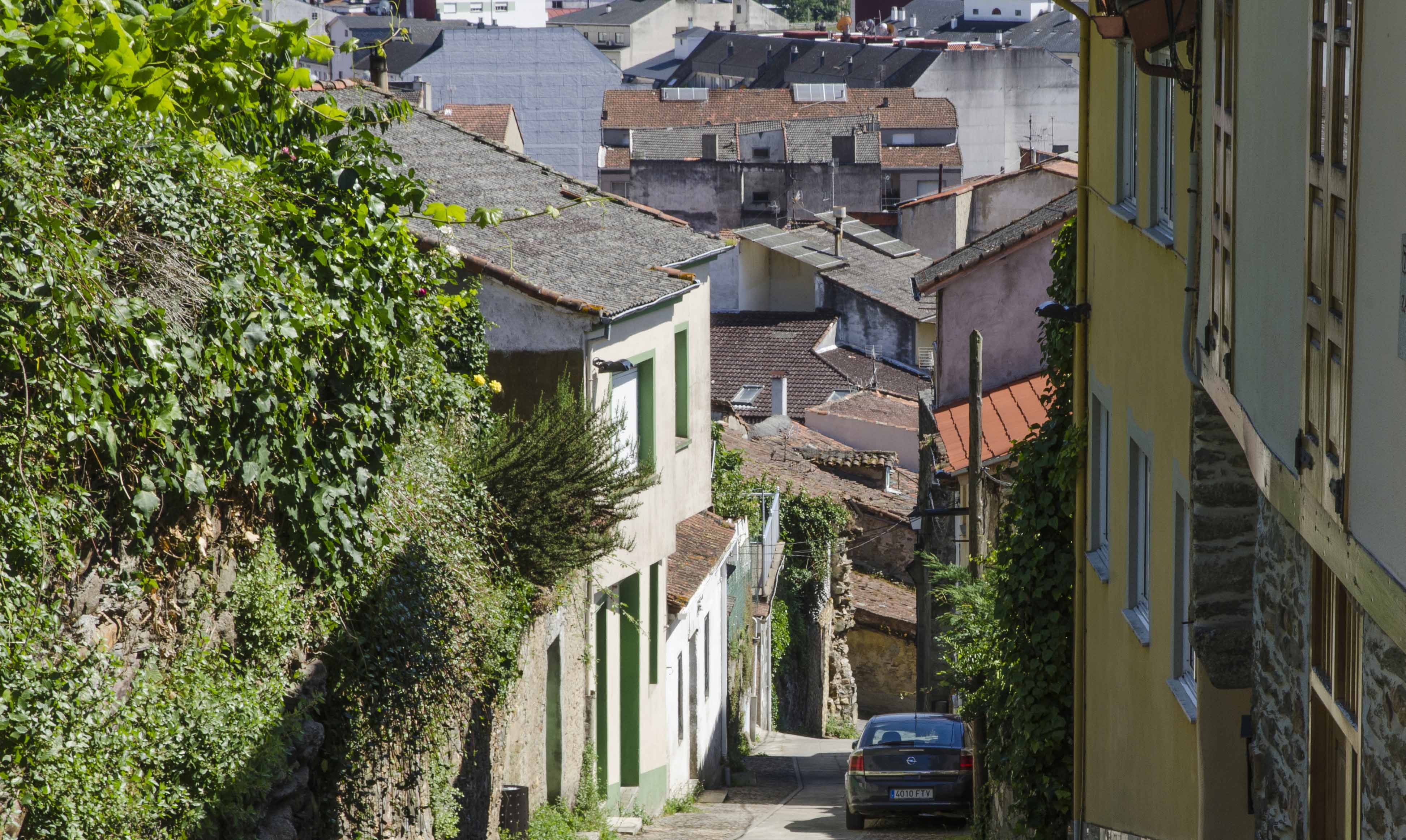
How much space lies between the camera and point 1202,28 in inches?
258

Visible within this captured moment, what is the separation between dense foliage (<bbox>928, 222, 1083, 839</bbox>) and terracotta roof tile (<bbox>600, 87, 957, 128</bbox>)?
5832 cm

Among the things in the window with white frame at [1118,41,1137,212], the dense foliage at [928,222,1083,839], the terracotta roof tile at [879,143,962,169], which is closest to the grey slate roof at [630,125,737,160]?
the terracotta roof tile at [879,143,962,169]

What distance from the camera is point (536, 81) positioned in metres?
64.9

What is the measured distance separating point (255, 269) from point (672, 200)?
1994 inches

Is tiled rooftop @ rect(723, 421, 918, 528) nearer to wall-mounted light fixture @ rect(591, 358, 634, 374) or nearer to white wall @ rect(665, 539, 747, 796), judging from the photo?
white wall @ rect(665, 539, 747, 796)

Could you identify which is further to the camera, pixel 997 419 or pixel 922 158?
pixel 922 158

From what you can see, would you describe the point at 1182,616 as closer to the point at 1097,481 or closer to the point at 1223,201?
the point at 1223,201

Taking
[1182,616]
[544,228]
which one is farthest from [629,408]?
[1182,616]

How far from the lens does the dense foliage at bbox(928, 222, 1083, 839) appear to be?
1115cm

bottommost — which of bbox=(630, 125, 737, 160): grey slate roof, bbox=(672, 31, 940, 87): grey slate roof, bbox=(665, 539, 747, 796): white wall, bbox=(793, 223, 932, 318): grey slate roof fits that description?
bbox=(665, 539, 747, 796): white wall

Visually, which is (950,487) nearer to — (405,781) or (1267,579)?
(405,781)

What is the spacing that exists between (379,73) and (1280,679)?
14.7 m

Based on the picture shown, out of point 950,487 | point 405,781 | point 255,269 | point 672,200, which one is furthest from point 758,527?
point 672,200

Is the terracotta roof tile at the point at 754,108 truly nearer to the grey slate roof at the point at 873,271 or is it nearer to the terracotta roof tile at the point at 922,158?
the terracotta roof tile at the point at 922,158
